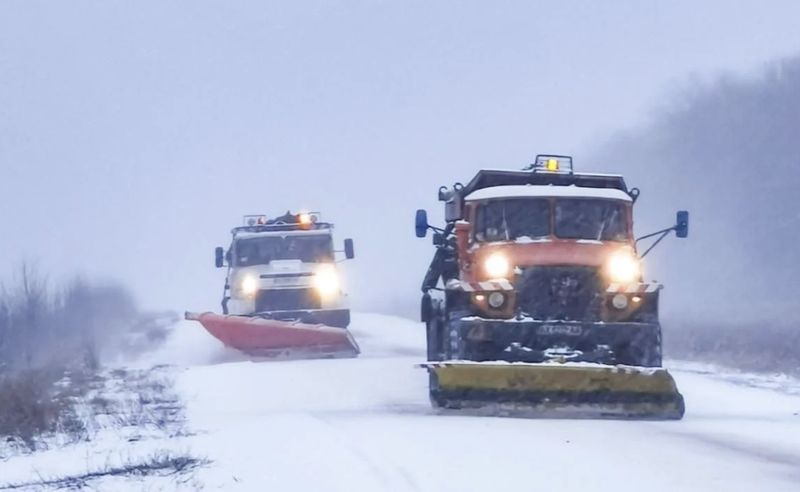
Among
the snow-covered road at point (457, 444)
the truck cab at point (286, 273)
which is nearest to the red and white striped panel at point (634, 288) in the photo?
the snow-covered road at point (457, 444)

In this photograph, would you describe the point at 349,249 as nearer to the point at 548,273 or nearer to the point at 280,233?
the point at 280,233

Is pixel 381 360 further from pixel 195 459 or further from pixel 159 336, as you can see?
pixel 159 336

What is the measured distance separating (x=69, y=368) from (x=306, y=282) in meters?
5.26

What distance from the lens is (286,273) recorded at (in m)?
23.8

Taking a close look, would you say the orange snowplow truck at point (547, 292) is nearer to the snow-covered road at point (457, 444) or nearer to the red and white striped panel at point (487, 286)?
the red and white striped panel at point (487, 286)

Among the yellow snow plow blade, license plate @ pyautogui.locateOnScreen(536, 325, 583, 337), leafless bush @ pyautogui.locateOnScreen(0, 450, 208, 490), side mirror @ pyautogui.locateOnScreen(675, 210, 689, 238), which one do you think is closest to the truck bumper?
license plate @ pyautogui.locateOnScreen(536, 325, 583, 337)

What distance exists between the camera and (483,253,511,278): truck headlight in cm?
1374

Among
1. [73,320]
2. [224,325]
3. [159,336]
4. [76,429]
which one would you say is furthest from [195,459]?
[73,320]

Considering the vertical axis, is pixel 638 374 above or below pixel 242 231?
below

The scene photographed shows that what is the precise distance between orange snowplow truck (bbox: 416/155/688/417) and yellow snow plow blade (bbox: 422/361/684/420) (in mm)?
10

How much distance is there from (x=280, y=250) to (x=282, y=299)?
3.29ft

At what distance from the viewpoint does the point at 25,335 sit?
61219 millimetres

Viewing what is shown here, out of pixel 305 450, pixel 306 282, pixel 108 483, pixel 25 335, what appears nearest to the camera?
pixel 108 483

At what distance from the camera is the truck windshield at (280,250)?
78.7 ft
